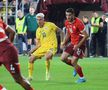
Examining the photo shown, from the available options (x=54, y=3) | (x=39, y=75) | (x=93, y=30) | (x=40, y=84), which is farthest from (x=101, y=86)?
(x=54, y=3)

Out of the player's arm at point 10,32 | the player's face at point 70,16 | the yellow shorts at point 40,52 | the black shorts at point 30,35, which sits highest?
the player's arm at point 10,32

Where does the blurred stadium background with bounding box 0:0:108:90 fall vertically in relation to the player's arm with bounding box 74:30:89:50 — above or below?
below

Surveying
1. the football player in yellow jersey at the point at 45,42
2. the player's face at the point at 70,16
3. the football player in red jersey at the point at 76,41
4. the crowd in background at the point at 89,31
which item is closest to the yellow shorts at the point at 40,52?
the football player in yellow jersey at the point at 45,42

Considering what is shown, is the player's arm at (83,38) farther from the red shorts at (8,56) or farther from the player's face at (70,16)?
the red shorts at (8,56)

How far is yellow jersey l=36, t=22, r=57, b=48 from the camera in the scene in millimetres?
18125

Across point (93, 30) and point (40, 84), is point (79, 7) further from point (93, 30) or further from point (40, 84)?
point (40, 84)

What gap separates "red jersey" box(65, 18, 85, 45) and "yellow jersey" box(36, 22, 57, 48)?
87 cm

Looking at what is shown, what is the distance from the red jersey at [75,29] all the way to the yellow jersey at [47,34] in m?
0.87

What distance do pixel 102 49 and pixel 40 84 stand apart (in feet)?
49.4

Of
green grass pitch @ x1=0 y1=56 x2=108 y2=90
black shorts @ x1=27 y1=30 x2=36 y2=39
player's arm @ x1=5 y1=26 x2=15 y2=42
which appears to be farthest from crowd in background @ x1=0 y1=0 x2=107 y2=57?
Result: player's arm @ x1=5 y1=26 x2=15 y2=42

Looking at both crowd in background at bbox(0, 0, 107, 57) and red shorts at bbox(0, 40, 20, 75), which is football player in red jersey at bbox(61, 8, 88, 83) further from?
crowd in background at bbox(0, 0, 107, 57)

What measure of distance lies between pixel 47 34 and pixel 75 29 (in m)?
1.29

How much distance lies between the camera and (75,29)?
17.2 meters

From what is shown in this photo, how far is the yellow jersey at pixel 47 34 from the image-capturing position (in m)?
18.1
